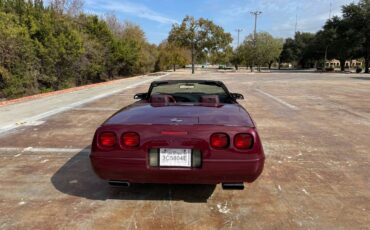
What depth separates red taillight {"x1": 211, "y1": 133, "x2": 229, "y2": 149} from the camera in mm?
3465

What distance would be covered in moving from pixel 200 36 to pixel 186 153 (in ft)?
156

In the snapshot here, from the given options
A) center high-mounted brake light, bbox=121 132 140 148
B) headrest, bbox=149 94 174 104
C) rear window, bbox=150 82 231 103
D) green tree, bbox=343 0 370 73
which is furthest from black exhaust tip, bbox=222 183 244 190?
green tree, bbox=343 0 370 73

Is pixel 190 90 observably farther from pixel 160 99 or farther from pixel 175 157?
pixel 175 157

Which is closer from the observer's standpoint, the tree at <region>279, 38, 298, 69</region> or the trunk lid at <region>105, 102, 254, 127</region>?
the trunk lid at <region>105, 102, 254, 127</region>

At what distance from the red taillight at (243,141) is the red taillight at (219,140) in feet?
0.29

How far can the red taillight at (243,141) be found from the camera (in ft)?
11.4

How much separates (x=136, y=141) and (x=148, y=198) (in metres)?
0.86

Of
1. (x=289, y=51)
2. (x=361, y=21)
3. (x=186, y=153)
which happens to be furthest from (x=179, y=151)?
(x=289, y=51)

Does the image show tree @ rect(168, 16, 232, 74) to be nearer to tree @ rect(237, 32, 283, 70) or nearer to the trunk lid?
tree @ rect(237, 32, 283, 70)

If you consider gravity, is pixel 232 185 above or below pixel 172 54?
below

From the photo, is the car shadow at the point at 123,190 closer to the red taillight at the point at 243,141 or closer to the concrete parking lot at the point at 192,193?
the concrete parking lot at the point at 192,193

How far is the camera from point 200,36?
4981 centimetres

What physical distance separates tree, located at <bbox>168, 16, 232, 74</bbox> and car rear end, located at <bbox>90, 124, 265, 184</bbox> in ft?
154

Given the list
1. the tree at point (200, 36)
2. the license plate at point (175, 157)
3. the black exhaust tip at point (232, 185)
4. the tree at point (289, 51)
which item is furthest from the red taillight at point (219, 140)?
the tree at point (289, 51)
